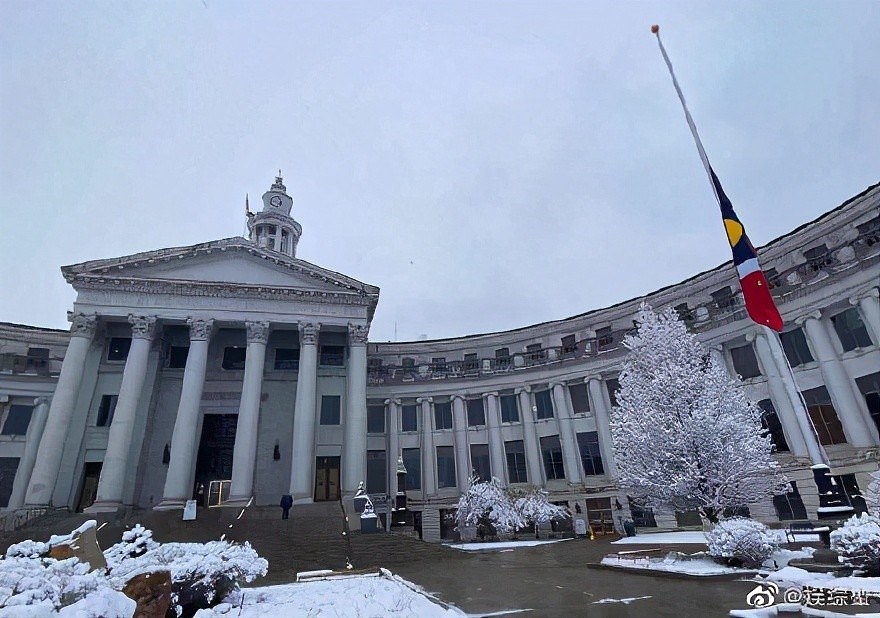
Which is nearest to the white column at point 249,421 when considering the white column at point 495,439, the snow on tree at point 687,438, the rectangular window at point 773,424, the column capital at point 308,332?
the column capital at point 308,332

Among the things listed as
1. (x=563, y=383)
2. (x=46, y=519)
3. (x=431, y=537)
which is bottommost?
(x=431, y=537)

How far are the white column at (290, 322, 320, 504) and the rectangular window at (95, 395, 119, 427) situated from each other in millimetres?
12882

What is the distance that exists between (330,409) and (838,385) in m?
32.6

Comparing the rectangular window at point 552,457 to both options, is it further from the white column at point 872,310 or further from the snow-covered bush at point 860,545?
the snow-covered bush at point 860,545

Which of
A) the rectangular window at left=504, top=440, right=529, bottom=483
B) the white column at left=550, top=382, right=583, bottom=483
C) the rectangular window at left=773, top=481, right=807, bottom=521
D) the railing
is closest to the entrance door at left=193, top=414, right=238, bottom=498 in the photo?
the railing

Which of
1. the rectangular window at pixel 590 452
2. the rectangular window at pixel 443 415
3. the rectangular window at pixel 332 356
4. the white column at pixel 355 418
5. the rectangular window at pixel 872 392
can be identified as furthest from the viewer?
the rectangular window at pixel 443 415

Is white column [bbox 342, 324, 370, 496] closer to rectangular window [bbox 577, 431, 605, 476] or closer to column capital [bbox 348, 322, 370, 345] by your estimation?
column capital [bbox 348, 322, 370, 345]

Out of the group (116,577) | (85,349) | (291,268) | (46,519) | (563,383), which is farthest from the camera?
(563,383)

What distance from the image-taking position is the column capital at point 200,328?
32.2 metres

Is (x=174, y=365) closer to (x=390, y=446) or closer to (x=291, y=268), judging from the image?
(x=291, y=268)

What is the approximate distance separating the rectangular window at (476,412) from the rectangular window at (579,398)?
25.0 feet

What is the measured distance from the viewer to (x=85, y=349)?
30547 mm

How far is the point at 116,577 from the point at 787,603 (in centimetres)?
1185

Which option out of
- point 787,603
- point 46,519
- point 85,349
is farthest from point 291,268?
point 787,603
